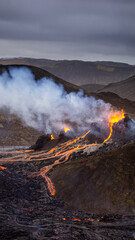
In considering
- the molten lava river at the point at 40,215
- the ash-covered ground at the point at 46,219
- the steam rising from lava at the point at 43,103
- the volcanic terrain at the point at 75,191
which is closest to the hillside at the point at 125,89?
the steam rising from lava at the point at 43,103

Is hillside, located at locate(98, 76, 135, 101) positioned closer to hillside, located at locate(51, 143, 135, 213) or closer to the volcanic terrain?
the volcanic terrain

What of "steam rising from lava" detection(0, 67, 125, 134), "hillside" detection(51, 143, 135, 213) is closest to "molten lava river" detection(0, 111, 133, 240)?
"hillside" detection(51, 143, 135, 213)

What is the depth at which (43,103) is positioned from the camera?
8262cm

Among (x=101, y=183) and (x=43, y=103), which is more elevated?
(x=43, y=103)

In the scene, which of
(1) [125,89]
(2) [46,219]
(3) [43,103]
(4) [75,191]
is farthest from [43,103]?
(1) [125,89]

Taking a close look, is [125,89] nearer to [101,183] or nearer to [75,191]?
[101,183]

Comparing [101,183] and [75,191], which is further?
[75,191]

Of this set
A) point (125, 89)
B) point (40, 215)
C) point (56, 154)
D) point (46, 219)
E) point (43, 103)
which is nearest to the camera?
point (46, 219)

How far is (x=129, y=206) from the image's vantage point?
24.4 meters

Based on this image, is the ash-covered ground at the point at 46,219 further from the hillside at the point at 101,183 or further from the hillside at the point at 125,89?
the hillside at the point at 125,89

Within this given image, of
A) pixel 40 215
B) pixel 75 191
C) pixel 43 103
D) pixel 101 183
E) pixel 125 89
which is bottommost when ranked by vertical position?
pixel 40 215

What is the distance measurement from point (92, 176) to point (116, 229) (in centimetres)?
821

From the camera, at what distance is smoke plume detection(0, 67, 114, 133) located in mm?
74938

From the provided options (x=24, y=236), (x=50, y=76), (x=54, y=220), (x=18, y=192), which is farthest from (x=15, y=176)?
(x=50, y=76)
